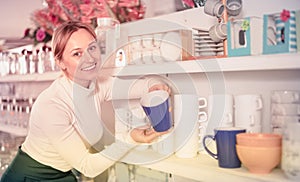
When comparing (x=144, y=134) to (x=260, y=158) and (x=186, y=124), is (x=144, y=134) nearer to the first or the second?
(x=186, y=124)

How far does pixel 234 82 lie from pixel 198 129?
0.69 ft

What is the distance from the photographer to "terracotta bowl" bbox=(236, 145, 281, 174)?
0.83 meters

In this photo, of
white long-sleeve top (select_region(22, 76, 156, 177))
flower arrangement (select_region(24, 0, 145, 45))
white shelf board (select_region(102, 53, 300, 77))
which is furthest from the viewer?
flower arrangement (select_region(24, 0, 145, 45))

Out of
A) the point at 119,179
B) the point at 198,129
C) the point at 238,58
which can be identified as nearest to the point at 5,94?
the point at 119,179

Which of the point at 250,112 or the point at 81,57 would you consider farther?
the point at 81,57

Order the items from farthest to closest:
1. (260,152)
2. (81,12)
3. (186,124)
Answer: (81,12), (186,124), (260,152)

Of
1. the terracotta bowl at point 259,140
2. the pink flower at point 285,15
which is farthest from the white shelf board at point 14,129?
the pink flower at point 285,15

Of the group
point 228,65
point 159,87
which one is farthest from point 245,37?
point 159,87

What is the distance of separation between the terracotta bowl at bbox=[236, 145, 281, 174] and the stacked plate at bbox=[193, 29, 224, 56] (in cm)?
34

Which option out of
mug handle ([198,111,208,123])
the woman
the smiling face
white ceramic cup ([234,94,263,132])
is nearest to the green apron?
the woman

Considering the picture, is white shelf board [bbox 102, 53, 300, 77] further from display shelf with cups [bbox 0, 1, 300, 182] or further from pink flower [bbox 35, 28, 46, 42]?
pink flower [bbox 35, 28, 46, 42]

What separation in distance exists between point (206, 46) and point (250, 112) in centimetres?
24

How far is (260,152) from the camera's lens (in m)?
0.83

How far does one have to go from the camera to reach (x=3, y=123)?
7.20 feet
